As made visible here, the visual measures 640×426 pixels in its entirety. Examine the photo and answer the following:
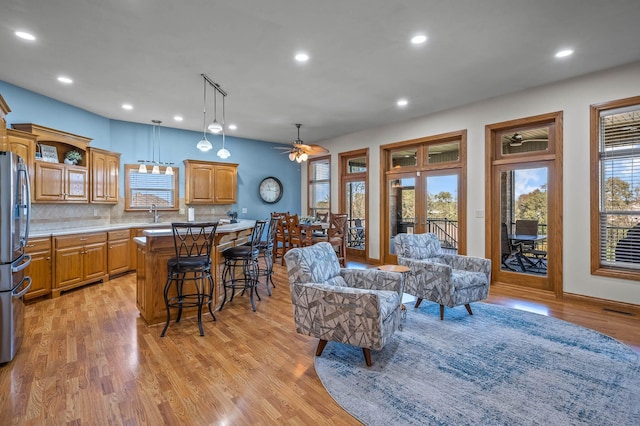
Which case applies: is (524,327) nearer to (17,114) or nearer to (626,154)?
(626,154)

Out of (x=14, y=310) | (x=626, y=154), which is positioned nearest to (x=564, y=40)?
(x=626, y=154)

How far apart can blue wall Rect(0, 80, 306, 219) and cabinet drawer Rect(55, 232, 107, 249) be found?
154 centimetres

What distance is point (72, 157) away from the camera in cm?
514

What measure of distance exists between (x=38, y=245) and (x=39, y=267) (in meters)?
0.30

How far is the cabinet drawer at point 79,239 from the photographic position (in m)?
4.44

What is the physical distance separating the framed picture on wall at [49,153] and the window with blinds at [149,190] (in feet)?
4.54

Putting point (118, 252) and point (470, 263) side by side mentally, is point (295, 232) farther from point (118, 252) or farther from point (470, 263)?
point (470, 263)

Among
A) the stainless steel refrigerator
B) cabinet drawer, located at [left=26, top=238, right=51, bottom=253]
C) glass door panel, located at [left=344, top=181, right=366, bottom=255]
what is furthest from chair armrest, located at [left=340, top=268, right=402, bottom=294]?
glass door panel, located at [left=344, top=181, right=366, bottom=255]

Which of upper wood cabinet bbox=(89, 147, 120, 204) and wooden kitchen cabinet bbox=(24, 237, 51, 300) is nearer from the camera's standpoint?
wooden kitchen cabinet bbox=(24, 237, 51, 300)

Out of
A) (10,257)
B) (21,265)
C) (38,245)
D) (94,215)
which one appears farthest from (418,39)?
(94,215)

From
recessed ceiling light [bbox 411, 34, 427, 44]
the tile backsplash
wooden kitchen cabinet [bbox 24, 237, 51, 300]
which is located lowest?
wooden kitchen cabinet [bbox 24, 237, 51, 300]

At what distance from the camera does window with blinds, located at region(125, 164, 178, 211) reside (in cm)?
634

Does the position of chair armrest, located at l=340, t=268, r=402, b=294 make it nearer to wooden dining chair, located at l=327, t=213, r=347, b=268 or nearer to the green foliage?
wooden dining chair, located at l=327, t=213, r=347, b=268

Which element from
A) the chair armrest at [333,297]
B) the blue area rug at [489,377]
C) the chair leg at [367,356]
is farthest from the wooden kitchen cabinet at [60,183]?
the chair leg at [367,356]
